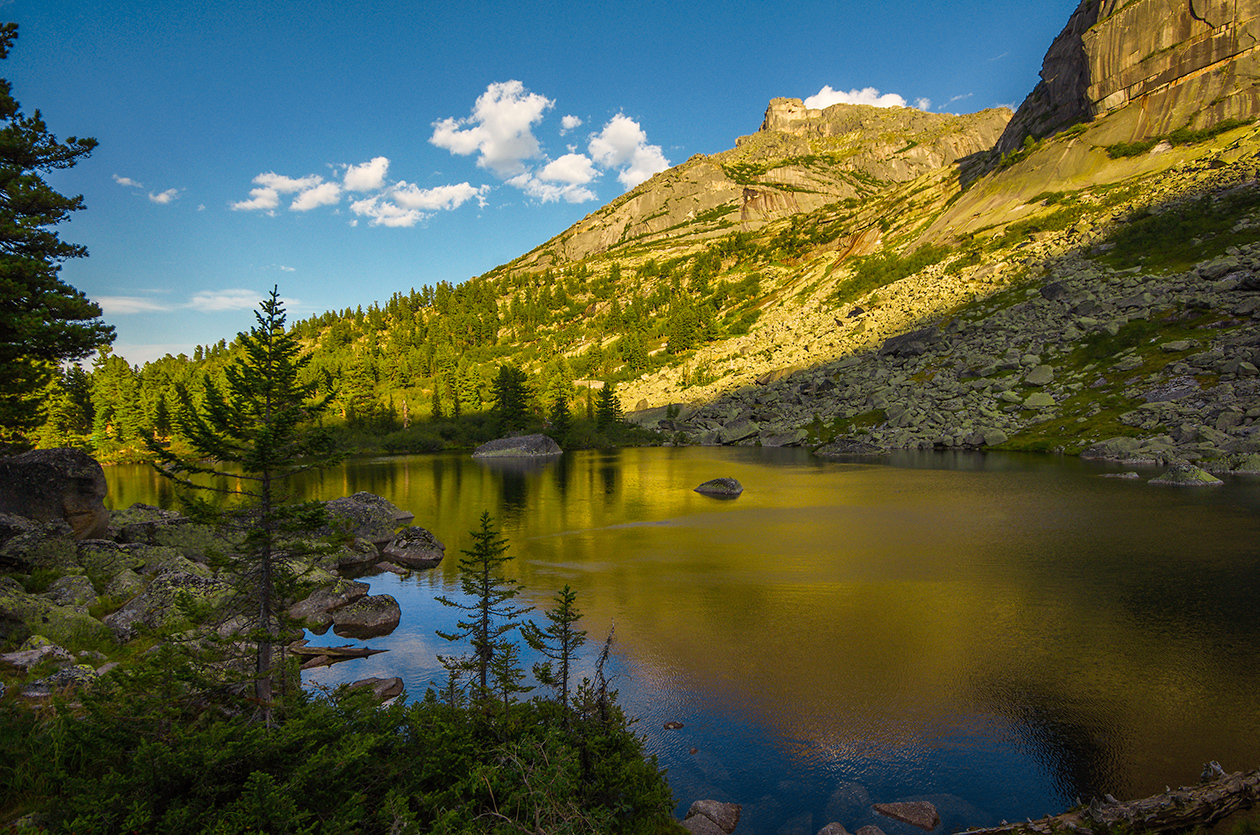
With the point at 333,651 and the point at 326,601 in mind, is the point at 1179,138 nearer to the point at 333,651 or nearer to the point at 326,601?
the point at 326,601

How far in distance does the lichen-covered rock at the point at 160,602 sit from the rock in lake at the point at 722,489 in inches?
1434

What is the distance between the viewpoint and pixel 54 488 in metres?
23.2

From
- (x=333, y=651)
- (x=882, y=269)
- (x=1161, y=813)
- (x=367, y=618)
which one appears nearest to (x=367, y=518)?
(x=367, y=618)

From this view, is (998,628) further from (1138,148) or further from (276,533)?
(1138,148)

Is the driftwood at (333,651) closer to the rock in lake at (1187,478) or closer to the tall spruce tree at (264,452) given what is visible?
the tall spruce tree at (264,452)

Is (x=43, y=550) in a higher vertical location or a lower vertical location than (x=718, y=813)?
higher

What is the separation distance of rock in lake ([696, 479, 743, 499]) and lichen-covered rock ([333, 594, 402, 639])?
31.0m

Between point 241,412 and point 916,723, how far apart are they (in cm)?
1665

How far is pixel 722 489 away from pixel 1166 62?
378 feet

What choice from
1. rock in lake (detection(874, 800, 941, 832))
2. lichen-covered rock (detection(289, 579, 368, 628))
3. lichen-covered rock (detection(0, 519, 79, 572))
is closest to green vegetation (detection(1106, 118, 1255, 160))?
rock in lake (detection(874, 800, 941, 832))

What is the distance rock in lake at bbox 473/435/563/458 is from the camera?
304 ft

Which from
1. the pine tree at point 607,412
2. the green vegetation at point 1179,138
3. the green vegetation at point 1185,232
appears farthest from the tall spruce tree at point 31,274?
the green vegetation at point 1179,138

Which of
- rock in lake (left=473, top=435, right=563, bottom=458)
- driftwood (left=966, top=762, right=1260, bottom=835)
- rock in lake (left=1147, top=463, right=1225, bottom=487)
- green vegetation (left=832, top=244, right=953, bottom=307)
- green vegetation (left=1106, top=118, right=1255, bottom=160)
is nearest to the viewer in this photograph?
driftwood (left=966, top=762, right=1260, bottom=835)

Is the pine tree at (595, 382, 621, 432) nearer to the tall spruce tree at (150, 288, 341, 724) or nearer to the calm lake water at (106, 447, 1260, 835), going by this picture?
the calm lake water at (106, 447, 1260, 835)
